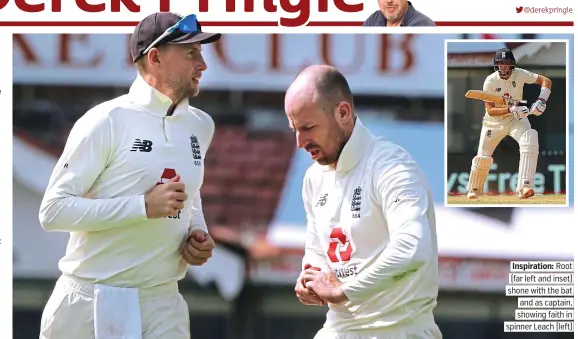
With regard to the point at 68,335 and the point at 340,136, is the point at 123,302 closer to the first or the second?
the point at 68,335

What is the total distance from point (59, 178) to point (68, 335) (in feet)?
1.87

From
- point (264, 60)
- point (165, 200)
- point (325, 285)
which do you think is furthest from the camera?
point (264, 60)

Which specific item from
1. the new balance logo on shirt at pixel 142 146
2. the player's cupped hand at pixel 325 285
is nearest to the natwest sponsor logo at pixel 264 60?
the new balance logo on shirt at pixel 142 146

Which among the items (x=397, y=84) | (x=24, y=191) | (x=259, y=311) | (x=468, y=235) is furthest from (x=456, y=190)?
(x=24, y=191)

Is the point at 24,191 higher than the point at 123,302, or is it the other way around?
the point at 24,191

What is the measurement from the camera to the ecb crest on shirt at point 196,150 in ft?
13.3

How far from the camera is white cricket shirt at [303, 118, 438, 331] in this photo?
3.44m

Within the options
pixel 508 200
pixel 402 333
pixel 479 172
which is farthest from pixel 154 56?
pixel 508 200

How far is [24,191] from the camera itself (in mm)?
5383

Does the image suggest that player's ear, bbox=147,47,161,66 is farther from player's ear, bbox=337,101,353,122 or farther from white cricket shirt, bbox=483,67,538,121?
white cricket shirt, bbox=483,67,538,121

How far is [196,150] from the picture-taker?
4.09 metres

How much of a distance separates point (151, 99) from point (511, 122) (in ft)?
7.12

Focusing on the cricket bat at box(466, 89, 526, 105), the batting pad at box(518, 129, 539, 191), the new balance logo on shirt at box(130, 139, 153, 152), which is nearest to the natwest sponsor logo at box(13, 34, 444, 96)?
the cricket bat at box(466, 89, 526, 105)

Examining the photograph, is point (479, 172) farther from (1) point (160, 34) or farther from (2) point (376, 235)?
(1) point (160, 34)
